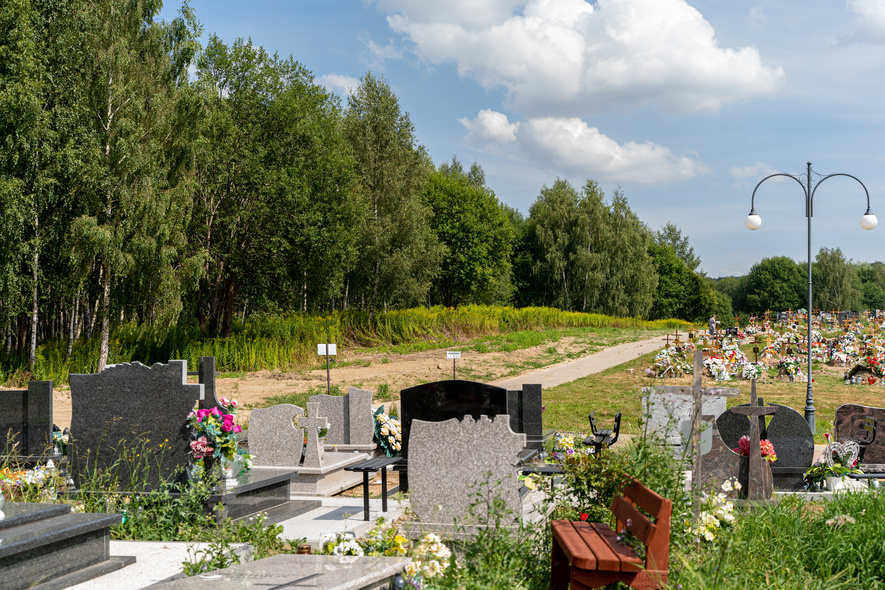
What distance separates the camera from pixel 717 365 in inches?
760

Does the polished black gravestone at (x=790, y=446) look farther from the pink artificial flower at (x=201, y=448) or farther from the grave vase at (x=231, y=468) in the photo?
the pink artificial flower at (x=201, y=448)

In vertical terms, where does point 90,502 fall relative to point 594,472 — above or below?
below

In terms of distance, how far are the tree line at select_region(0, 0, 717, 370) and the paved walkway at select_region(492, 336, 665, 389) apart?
8.50 meters

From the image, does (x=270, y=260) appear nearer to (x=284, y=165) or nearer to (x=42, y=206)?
(x=284, y=165)

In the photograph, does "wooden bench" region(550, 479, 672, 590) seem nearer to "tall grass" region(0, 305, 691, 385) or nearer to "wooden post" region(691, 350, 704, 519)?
"wooden post" region(691, 350, 704, 519)

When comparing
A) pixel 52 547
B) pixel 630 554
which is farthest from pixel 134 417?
pixel 630 554

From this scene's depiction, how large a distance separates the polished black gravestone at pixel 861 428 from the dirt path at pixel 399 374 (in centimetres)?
1089

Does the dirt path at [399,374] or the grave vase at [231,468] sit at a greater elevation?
the grave vase at [231,468]

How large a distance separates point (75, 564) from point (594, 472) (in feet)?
11.6

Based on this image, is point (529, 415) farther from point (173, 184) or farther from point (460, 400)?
point (173, 184)

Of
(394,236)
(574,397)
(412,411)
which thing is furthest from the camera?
(394,236)

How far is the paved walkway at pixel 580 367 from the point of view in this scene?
778 inches

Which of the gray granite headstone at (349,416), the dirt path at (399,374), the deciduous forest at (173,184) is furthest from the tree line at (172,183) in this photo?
the gray granite headstone at (349,416)

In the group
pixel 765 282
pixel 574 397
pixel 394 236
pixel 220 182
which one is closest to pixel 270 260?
pixel 220 182
